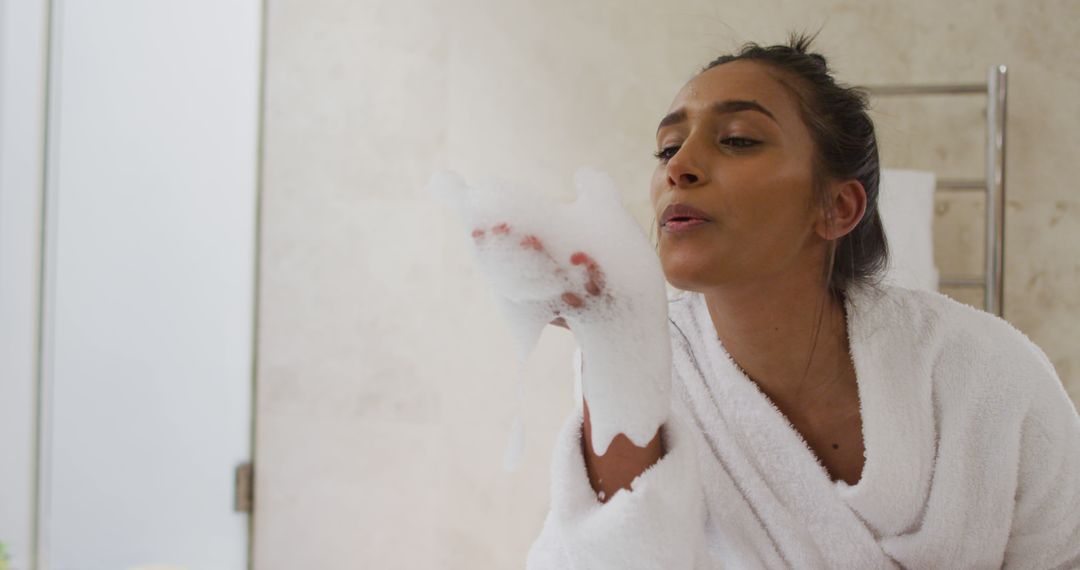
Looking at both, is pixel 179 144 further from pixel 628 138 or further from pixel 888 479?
pixel 888 479

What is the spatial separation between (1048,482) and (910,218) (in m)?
0.58

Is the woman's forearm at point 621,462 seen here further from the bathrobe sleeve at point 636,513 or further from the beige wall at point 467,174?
the beige wall at point 467,174

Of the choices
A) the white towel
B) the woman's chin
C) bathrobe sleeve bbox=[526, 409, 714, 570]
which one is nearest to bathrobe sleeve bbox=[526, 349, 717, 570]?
bathrobe sleeve bbox=[526, 409, 714, 570]

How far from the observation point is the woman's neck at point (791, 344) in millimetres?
863

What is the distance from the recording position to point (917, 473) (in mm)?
813

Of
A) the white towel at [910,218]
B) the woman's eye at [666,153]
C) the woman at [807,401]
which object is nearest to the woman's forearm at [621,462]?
the woman at [807,401]

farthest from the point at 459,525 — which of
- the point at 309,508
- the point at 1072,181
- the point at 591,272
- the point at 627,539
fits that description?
the point at 1072,181

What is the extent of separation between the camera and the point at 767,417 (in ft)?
2.82

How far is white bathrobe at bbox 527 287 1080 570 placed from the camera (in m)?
0.81

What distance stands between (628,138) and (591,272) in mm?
900

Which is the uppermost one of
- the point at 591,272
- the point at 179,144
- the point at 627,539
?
the point at 179,144

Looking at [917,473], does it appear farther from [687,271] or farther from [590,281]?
[590,281]

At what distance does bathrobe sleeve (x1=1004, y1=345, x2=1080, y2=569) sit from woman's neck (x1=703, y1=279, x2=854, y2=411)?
0.18m

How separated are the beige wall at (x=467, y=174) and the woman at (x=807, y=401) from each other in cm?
58
